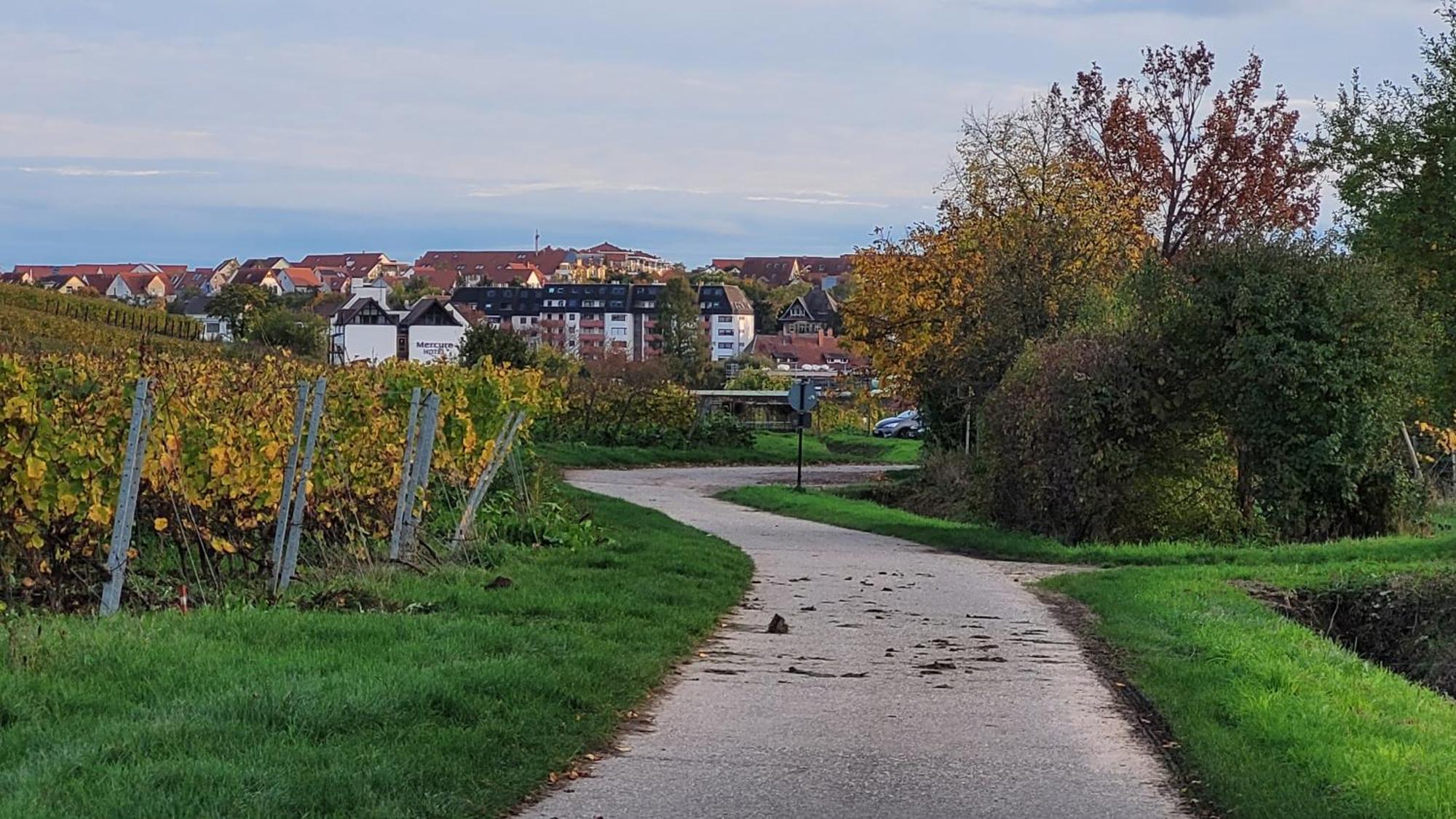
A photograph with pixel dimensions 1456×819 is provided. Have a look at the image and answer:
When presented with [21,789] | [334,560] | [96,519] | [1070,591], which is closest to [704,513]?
[1070,591]

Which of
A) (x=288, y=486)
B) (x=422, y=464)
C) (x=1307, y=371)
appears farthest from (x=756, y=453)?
(x=288, y=486)

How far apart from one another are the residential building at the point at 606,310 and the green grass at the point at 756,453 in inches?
3654

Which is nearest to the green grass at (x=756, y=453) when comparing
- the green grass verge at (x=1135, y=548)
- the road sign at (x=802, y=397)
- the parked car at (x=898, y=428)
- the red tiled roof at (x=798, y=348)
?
the parked car at (x=898, y=428)

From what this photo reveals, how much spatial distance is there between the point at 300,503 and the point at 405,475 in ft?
7.45

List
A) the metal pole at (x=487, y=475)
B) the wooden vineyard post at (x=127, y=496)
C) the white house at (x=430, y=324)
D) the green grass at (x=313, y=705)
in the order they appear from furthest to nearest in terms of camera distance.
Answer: the white house at (x=430, y=324), the metal pole at (x=487, y=475), the wooden vineyard post at (x=127, y=496), the green grass at (x=313, y=705)

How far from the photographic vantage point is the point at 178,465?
11.8m

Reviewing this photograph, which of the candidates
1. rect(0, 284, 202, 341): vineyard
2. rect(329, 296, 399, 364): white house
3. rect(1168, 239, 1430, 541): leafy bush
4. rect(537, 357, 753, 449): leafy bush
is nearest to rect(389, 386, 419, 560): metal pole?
rect(1168, 239, 1430, 541): leafy bush

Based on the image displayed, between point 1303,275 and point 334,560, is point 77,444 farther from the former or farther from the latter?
point 1303,275

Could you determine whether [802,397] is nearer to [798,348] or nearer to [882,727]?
[882,727]

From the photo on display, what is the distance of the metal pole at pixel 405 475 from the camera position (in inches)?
564

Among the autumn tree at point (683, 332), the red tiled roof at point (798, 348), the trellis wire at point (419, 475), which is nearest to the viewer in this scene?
the trellis wire at point (419, 475)

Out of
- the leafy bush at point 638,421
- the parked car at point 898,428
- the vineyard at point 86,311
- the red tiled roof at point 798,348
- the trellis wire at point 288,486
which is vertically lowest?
the parked car at point 898,428

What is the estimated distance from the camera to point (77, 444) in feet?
34.7

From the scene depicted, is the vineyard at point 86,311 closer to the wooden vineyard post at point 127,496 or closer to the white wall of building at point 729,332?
the wooden vineyard post at point 127,496
